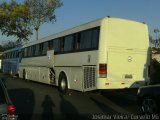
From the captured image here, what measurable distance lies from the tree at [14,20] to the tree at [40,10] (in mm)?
1196

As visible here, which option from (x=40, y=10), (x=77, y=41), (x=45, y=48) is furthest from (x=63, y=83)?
(x=40, y=10)

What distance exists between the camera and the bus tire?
63.8 ft

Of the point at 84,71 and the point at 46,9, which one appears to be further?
the point at 46,9

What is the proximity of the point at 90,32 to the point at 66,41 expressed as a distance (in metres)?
3.48

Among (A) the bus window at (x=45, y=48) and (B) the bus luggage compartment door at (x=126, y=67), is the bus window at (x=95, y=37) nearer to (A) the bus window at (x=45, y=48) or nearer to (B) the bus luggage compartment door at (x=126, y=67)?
(B) the bus luggage compartment door at (x=126, y=67)

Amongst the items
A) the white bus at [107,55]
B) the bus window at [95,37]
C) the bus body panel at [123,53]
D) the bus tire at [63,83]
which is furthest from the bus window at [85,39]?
the bus tire at [63,83]

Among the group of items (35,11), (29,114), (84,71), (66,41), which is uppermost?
(35,11)

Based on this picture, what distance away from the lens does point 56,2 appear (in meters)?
50.7

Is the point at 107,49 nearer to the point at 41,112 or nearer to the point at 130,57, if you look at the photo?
the point at 130,57

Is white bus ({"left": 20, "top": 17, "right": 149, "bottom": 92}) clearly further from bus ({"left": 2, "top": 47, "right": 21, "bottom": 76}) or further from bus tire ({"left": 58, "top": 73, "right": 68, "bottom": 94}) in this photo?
bus ({"left": 2, "top": 47, "right": 21, "bottom": 76})

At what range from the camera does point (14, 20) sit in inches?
2073

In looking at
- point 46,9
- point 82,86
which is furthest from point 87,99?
point 46,9

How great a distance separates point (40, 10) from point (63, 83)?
3129 centimetres

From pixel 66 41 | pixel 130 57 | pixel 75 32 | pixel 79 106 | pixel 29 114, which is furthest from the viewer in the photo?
pixel 66 41
